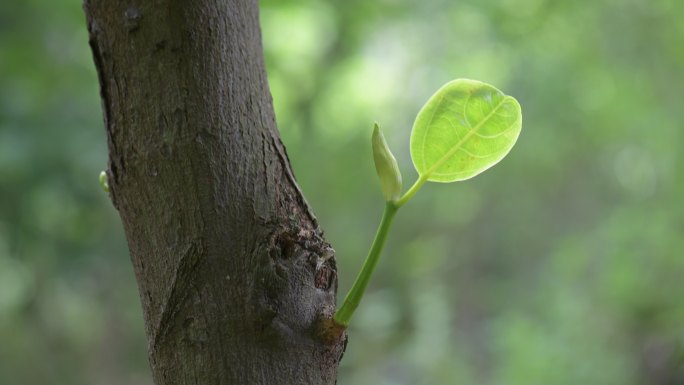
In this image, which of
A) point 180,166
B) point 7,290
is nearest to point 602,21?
point 7,290

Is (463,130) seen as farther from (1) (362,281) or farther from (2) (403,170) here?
(2) (403,170)

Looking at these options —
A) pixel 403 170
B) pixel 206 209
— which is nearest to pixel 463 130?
pixel 206 209

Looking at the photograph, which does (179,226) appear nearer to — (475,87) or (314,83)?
(475,87)

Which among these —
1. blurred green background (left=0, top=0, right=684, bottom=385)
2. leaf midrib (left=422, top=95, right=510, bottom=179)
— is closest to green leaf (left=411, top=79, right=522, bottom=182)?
leaf midrib (left=422, top=95, right=510, bottom=179)

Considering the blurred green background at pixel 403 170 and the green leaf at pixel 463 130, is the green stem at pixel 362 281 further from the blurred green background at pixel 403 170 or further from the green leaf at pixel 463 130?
the blurred green background at pixel 403 170

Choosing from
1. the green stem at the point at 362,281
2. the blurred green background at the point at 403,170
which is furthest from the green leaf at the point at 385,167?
the blurred green background at the point at 403,170

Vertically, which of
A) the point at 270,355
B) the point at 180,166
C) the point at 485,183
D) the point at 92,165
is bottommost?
the point at 270,355

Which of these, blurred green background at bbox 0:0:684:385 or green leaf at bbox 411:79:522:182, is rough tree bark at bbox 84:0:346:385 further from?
blurred green background at bbox 0:0:684:385
